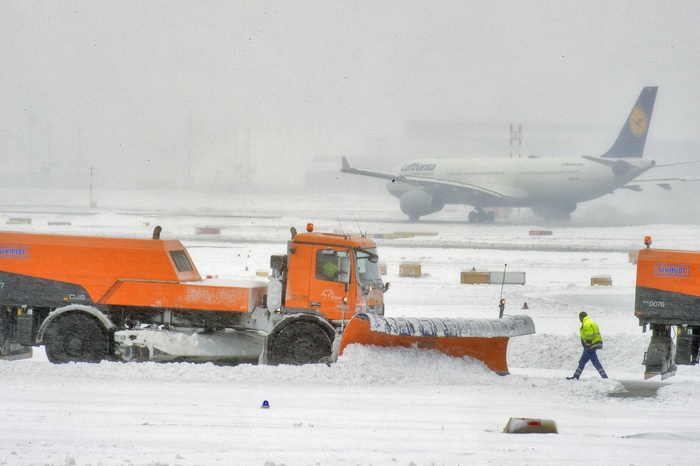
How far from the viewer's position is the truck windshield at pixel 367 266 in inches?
623

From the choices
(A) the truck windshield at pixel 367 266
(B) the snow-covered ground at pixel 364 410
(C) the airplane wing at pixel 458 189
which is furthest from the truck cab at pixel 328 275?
(C) the airplane wing at pixel 458 189

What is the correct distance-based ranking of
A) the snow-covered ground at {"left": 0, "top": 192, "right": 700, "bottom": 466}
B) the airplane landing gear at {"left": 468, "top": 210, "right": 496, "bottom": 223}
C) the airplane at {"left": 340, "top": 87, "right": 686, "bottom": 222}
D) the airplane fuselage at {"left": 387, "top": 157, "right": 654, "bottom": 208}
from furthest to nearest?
the airplane landing gear at {"left": 468, "top": 210, "right": 496, "bottom": 223}
the airplane at {"left": 340, "top": 87, "right": 686, "bottom": 222}
the airplane fuselage at {"left": 387, "top": 157, "right": 654, "bottom": 208}
the snow-covered ground at {"left": 0, "top": 192, "right": 700, "bottom": 466}

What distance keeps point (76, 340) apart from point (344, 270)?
16.4ft

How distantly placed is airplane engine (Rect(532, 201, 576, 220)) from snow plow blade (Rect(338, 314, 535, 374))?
5222 centimetres

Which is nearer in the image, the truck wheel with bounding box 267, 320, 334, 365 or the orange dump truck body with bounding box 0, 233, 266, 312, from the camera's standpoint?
the truck wheel with bounding box 267, 320, 334, 365

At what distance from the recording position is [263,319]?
642 inches

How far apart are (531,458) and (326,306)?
22.4 feet

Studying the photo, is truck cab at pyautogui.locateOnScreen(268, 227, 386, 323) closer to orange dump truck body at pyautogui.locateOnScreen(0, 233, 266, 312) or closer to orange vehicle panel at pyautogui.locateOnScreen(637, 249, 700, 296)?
orange dump truck body at pyautogui.locateOnScreen(0, 233, 266, 312)

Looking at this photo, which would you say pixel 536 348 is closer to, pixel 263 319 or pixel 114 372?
pixel 263 319

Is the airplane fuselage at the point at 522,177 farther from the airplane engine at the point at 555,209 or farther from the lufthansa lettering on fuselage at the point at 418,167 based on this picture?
the airplane engine at the point at 555,209

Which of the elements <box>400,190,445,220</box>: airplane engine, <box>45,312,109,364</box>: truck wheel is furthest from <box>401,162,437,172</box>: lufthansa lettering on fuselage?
<box>45,312,109,364</box>: truck wheel

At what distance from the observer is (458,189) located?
67375 millimetres

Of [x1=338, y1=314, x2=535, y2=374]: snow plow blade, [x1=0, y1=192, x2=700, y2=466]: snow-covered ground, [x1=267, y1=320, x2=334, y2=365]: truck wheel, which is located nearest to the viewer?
[x1=0, y1=192, x2=700, y2=466]: snow-covered ground

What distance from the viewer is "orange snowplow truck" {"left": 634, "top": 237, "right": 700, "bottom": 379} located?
16.3 meters
